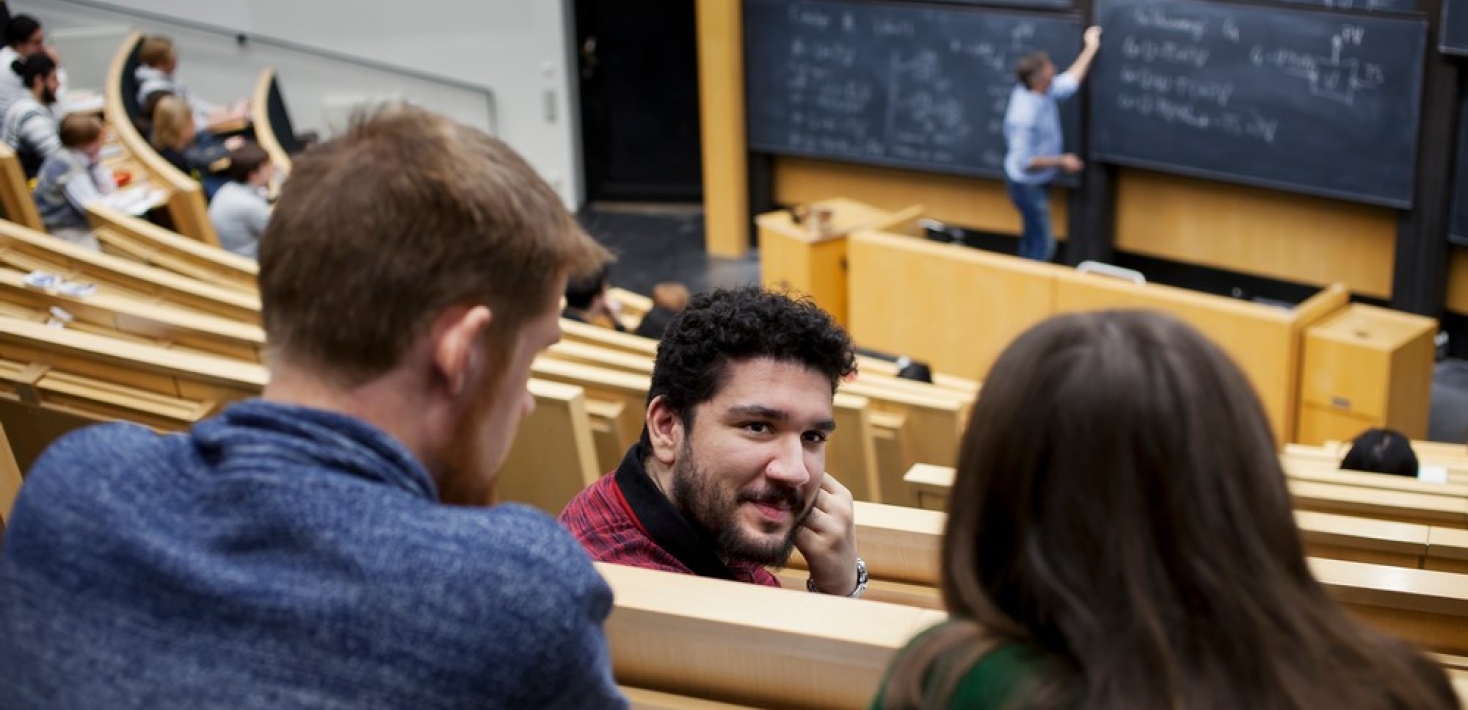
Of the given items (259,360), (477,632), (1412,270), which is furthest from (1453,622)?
(1412,270)

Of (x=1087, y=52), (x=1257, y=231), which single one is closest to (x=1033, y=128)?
(x=1087, y=52)

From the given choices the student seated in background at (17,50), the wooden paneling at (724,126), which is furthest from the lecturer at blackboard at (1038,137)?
the student seated in background at (17,50)

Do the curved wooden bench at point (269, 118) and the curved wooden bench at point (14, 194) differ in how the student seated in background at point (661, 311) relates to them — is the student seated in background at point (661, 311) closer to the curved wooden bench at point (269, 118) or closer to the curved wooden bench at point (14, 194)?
the curved wooden bench at point (14, 194)

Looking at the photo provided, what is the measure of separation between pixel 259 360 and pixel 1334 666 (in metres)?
2.90

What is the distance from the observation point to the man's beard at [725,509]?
6.48 feet

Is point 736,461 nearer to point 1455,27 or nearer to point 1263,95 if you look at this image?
point 1455,27

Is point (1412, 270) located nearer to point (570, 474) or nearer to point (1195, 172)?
point (1195, 172)

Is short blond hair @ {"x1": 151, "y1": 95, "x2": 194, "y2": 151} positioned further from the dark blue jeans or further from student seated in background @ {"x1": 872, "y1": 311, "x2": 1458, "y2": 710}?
student seated in background @ {"x1": 872, "y1": 311, "x2": 1458, "y2": 710}

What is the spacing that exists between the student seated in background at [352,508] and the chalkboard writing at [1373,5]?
25.2ft

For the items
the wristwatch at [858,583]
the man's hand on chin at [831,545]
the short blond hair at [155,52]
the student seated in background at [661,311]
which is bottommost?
the student seated in background at [661,311]

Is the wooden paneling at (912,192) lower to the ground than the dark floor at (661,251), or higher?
higher

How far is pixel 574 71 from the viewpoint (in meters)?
11.6

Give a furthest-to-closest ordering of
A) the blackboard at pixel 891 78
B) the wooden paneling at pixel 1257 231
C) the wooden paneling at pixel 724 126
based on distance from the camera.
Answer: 1. the wooden paneling at pixel 724 126
2. the blackboard at pixel 891 78
3. the wooden paneling at pixel 1257 231

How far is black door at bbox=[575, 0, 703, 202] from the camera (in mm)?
11648
